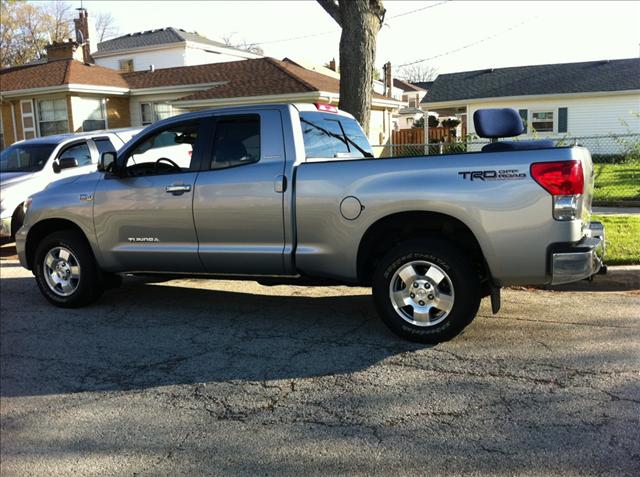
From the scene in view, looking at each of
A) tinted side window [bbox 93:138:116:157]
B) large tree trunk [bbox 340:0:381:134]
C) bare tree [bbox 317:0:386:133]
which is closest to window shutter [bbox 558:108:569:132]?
bare tree [bbox 317:0:386:133]

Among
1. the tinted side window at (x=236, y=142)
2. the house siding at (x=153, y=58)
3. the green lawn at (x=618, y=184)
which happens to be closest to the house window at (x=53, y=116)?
the house siding at (x=153, y=58)

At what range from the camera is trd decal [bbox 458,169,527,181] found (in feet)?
14.3

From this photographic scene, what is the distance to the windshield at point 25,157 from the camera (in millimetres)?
10812

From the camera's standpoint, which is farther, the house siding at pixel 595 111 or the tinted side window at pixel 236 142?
the house siding at pixel 595 111

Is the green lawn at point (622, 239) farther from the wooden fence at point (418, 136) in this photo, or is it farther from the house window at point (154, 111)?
the house window at point (154, 111)

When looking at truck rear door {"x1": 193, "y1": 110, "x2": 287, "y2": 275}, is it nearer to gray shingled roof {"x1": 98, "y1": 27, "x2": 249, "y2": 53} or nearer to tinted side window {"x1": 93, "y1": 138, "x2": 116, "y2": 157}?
tinted side window {"x1": 93, "y1": 138, "x2": 116, "y2": 157}

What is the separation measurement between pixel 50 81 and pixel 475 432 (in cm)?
2341

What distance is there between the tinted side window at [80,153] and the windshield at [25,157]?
10.1 inches

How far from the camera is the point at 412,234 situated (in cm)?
507

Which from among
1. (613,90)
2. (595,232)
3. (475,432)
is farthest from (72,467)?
(613,90)

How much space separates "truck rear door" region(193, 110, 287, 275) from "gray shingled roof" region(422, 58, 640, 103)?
25.6 metres

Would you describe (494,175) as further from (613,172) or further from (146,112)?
(146,112)

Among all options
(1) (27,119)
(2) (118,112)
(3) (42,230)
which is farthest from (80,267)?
(1) (27,119)

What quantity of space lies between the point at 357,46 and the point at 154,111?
1704 centimetres
